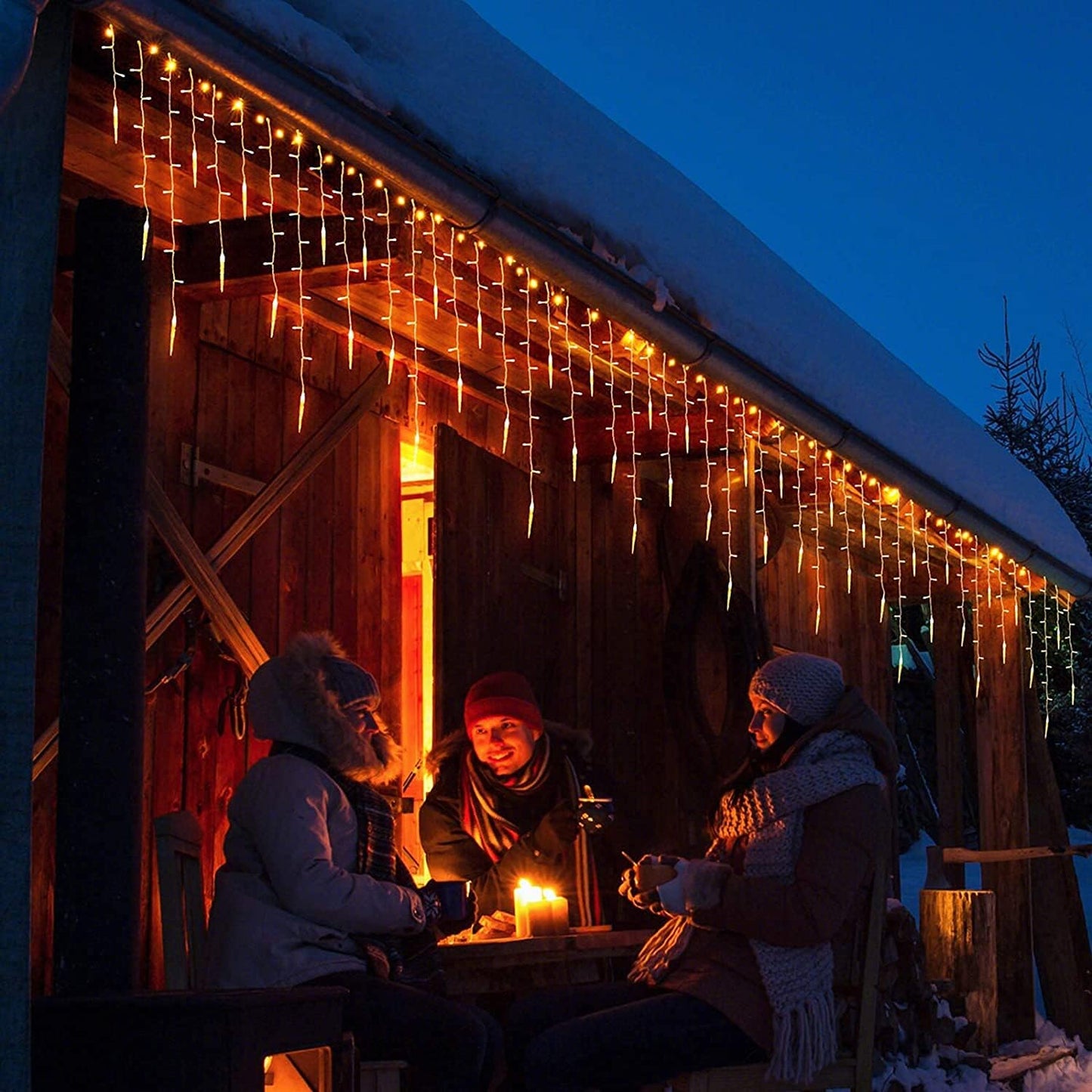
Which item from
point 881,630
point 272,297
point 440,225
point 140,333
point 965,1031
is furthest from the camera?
point 881,630

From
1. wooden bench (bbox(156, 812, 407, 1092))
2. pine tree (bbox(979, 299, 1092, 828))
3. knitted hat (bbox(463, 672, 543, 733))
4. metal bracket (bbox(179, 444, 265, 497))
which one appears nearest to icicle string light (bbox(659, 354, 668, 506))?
knitted hat (bbox(463, 672, 543, 733))

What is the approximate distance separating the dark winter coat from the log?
3.01 m

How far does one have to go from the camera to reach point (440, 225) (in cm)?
463

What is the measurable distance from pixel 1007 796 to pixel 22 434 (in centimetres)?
710

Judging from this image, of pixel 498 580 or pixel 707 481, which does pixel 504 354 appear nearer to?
pixel 498 580

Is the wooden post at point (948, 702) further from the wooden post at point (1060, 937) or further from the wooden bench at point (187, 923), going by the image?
the wooden bench at point (187, 923)

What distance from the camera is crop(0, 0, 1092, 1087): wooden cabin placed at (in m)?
3.32

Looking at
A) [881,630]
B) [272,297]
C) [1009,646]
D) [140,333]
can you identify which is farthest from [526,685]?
[881,630]

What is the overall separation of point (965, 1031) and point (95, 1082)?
4.60 meters

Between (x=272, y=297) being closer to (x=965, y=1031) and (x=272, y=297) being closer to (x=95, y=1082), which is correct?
(x=95, y=1082)

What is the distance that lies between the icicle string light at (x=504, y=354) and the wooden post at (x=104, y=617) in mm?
1576

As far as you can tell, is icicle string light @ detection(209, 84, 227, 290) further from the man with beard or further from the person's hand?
the person's hand

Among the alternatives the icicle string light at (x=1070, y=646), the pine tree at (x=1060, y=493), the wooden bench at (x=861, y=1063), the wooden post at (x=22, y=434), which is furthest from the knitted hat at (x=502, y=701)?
the pine tree at (x=1060, y=493)

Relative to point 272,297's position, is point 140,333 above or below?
below
